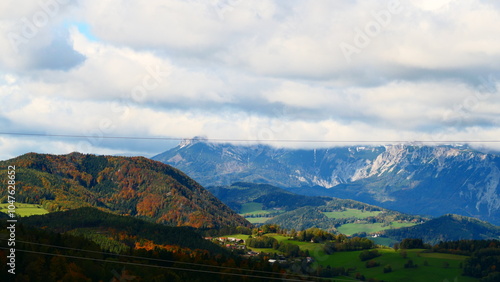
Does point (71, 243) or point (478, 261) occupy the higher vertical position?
point (71, 243)

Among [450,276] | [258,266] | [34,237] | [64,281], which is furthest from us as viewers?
[450,276]

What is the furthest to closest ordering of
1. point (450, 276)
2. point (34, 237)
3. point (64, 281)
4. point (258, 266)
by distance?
1. point (450, 276)
2. point (258, 266)
3. point (34, 237)
4. point (64, 281)

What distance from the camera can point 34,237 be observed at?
455 feet

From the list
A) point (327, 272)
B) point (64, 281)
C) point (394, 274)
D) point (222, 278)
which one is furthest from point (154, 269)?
point (394, 274)

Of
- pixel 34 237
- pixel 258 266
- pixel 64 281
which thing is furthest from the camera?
pixel 258 266

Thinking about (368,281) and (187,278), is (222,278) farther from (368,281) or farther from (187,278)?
(368,281)

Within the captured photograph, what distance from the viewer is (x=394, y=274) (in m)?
199

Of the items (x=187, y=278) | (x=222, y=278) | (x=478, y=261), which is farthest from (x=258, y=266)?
(x=478, y=261)

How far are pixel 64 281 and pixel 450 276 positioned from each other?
136020mm

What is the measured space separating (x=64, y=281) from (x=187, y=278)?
3671 cm

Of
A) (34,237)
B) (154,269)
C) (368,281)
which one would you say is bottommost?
(368,281)

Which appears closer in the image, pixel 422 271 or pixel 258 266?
pixel 258 266

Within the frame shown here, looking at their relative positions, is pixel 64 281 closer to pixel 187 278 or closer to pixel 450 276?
pixel 187 278

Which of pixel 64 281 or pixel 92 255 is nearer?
pixel 64 281
